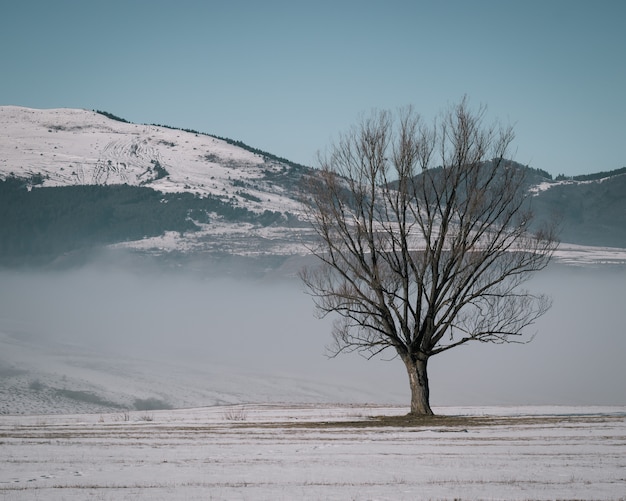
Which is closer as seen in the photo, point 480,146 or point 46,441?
point 46,441

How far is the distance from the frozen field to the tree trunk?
638 centimetres

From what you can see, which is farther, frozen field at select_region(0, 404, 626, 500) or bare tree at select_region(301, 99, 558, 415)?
bare tree at select_region(301, 99, 558, 415)

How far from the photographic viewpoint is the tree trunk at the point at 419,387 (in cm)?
3512

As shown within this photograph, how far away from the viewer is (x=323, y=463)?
739 inches

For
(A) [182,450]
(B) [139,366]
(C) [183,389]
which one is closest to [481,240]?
(A) [182,450]

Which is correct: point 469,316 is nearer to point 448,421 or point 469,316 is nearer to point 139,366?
point 448,421

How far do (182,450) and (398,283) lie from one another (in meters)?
18.3

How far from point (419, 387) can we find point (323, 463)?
680 inches

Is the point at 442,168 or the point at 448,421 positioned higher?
the point at 442,168

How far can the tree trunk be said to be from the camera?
35125mm

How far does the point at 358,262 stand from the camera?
38.3 m

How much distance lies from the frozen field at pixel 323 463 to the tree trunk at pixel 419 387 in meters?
6.38

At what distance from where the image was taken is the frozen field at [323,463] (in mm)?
15156

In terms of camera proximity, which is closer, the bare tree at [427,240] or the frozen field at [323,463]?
the frozen field at [323,463]
